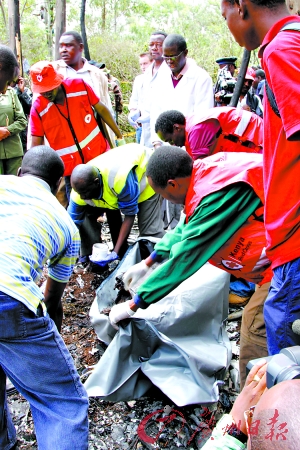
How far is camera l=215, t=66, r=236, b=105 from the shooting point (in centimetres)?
496

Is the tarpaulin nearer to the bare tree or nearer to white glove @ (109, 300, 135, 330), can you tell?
white glove @ (109, 300, 135, 330)

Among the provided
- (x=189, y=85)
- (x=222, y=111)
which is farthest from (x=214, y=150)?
(x=189, y=85)

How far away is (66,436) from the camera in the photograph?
1.80m

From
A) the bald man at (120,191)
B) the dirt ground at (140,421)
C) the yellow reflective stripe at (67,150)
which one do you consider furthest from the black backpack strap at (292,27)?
the yellow reflective stripe at (67,150)

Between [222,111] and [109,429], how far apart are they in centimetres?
234

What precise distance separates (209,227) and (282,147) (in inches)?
21.9

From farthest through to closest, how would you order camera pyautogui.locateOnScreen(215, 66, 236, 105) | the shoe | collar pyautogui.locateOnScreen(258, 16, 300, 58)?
camera pyautogui.locateOnScreen(215, 66, 236, 105)
the shoe
collar pyautogui.locateOnScreen(258, 16, 300, 58)

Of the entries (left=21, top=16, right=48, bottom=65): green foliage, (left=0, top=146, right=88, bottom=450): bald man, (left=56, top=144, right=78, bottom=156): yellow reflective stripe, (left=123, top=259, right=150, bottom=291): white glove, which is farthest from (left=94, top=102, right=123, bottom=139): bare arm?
(left=21, top=16, right=48, bottom=65): green foliage

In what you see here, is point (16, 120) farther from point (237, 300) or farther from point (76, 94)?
point (237, 300)

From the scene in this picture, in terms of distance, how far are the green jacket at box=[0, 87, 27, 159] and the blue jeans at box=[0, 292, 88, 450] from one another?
128 inches

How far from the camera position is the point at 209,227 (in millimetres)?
1810

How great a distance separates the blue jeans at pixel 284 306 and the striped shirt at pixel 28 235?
943 millimetres

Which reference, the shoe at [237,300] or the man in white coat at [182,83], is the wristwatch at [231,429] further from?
the man in white coat at [182,83]

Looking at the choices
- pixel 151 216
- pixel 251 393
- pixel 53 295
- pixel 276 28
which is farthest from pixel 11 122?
pixel 251 393
